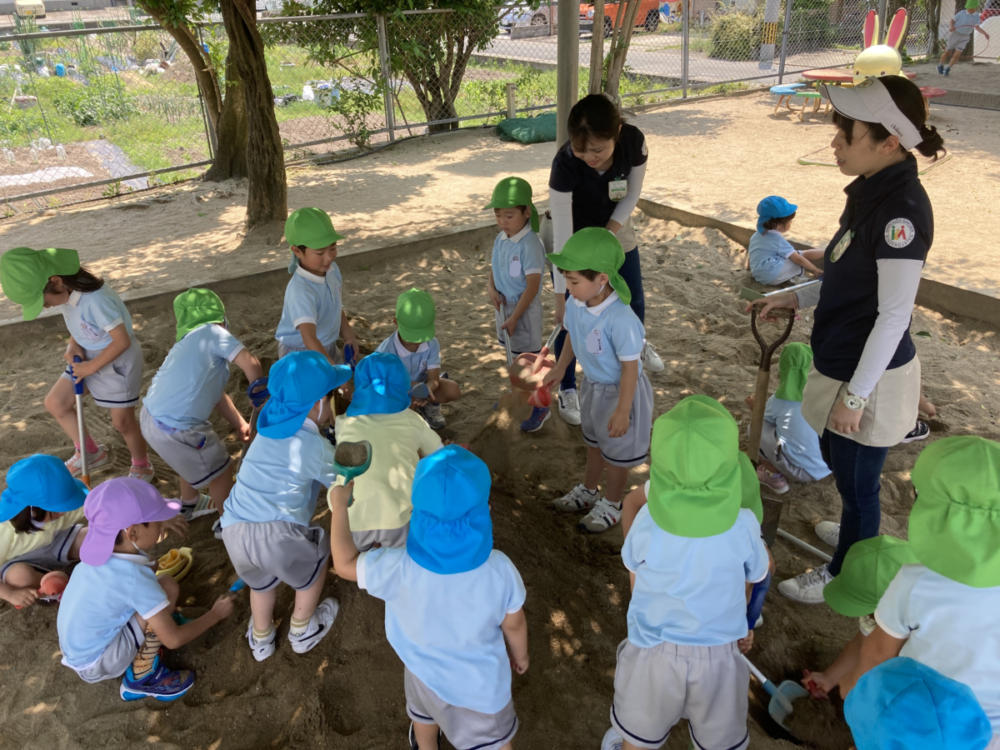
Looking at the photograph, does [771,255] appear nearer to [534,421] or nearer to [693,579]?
[534,421]

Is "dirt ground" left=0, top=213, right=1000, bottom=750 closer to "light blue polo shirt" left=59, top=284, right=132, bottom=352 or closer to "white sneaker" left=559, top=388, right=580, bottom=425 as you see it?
"white sneaker" left=559, top=388, right=580, bottom=425

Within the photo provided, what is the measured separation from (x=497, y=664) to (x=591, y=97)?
98.7 inches

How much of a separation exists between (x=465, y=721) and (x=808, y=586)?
1.60 m

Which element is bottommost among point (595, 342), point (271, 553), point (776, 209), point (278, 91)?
point (271, 553)

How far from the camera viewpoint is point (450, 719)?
2111mm

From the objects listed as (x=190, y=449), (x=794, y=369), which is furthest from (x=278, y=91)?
(x=794, y=369)

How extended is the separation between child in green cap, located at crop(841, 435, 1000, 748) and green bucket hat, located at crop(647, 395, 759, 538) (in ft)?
1.43

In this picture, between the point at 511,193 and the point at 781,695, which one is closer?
the point at 781,695

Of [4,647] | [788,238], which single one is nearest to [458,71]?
[788,238]

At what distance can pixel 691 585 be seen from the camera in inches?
75.0

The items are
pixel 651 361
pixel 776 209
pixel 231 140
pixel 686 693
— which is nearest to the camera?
pixel 686 693

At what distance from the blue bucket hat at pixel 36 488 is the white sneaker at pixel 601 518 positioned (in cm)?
229

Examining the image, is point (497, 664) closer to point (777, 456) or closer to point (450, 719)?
point (450, 719)

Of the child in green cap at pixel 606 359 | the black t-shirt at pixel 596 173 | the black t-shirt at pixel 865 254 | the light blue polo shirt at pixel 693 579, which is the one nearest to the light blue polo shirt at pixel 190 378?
the child in green cap at pixel 606 359
